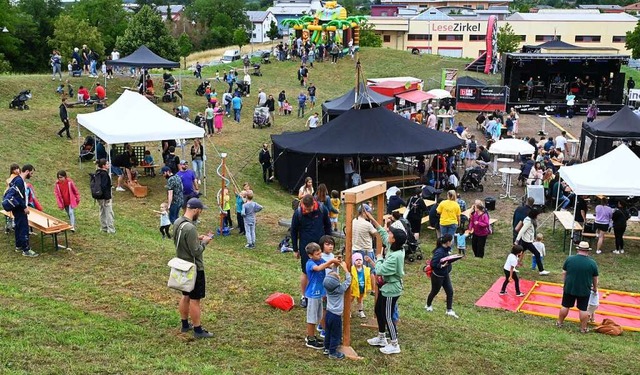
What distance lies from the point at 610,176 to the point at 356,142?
6524 millimetres

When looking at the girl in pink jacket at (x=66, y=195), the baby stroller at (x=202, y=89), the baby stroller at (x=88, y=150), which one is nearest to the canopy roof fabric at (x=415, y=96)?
the baby stroller at (x=202, y=89)

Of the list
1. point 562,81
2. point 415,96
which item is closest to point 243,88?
point 415,96

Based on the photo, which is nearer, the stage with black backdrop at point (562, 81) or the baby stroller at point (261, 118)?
the baby stroller at point (261, 118)

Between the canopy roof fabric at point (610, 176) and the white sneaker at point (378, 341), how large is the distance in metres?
8.12

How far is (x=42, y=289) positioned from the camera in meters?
8.86

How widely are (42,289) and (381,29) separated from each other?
85.8 meters

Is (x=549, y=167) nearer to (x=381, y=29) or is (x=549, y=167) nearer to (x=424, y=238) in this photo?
(x=424, y=238)

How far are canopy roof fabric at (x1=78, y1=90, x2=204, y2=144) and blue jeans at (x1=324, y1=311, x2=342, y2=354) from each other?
31.5 feet

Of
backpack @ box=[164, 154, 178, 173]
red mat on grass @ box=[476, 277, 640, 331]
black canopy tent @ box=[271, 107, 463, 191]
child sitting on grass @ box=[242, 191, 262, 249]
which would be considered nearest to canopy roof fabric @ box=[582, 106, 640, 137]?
black canopy tent @ box=[271, 107, 463, 191]

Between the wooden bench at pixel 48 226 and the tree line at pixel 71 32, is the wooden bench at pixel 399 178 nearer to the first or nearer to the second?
the wooden bench at pixel 48 226

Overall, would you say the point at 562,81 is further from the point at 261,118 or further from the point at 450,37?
the point at 450,37

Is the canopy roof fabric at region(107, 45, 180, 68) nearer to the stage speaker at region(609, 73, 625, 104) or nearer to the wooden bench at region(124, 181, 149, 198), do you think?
the wooden bench at region(124, 181, 149, 198)

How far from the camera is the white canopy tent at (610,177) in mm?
13812

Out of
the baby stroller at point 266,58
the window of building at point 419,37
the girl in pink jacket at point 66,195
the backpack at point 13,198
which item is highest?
the window of building at point 419,37
